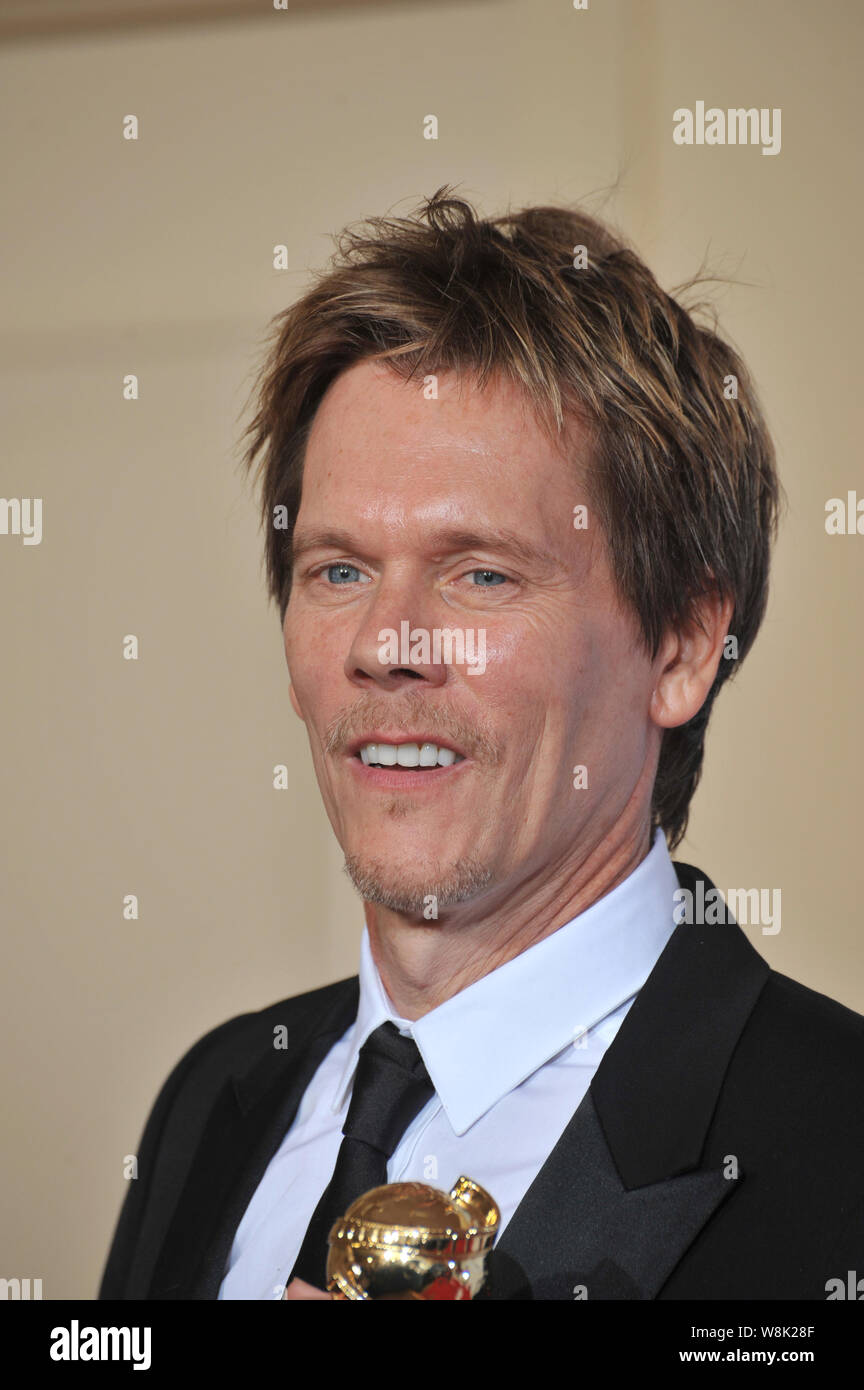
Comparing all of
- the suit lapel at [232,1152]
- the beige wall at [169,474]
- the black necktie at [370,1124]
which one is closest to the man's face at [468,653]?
the black necktie at [370,1124]

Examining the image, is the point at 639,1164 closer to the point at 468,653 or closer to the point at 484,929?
the point at 484,929

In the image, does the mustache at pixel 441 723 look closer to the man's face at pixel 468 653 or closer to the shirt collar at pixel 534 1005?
the man's face at pixel 468 653

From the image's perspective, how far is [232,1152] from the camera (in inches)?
54.9

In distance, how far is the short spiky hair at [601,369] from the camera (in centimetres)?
125

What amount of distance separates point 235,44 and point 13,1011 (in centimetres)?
176

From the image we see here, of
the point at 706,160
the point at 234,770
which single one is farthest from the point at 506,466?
the point at 234,770

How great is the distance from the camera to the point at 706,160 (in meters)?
2.09

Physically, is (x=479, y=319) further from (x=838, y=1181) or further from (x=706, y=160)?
(x=706, y=160)

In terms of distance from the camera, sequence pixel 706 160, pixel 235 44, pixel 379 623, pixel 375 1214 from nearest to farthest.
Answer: pixel 375 1214 < pixel 379 623 < pixel 706 160 < pixel 235 44

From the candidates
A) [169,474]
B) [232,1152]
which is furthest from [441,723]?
[169,474]

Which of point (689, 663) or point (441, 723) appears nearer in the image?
point (441, 723)

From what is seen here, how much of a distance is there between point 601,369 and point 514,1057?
62cm
